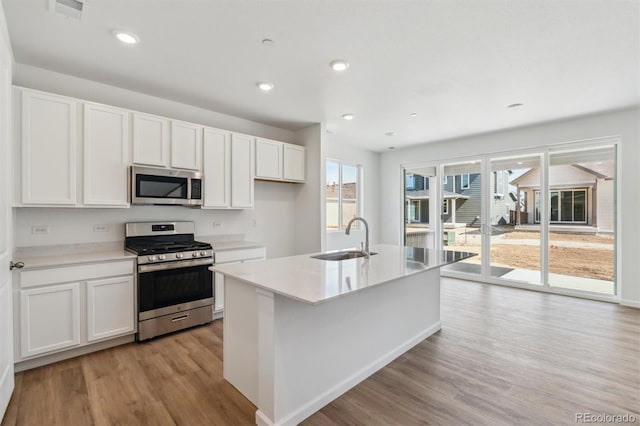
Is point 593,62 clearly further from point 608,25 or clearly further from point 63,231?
point 63,231

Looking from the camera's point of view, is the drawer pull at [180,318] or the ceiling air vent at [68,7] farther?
the drawer pull at [180,318]

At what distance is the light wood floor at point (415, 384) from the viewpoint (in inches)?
76.5

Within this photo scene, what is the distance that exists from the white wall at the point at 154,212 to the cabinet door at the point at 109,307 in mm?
682

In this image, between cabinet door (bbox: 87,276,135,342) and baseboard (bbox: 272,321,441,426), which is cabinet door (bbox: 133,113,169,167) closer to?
cabinet door (bbox: 87,276,135,342)

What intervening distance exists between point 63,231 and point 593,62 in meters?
5.37

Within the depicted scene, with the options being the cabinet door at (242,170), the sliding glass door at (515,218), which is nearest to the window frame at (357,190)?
the cabinet door at (242,170)

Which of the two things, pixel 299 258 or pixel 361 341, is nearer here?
pixel 361 341

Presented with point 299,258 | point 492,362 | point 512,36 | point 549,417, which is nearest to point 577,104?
point 512,36

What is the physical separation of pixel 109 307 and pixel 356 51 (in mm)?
3270

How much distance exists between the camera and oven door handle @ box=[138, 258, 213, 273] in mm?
2982

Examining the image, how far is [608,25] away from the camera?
2213mm

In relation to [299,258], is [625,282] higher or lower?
lower

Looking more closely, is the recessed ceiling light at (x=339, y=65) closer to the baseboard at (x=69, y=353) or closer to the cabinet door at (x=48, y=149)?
the cabinet door at (x=48, y=149)

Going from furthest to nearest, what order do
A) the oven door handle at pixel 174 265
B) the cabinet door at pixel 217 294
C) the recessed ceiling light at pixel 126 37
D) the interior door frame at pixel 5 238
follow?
the cabinet door at pixel 217 294 → the oven door handle at pixel 174 265 → the recessed ceiling light at pixel 126 37 → the interior door frame at pixel 5 238
